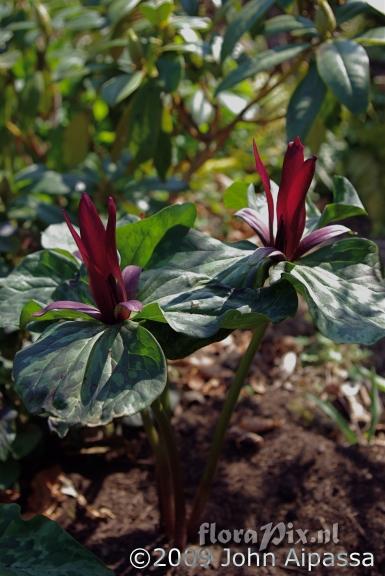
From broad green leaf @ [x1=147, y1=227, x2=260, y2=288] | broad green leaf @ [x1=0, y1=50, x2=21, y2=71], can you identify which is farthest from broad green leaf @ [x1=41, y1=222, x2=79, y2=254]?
broad green leaf @ [x1=0, y1=50, x2=21, y2=71]

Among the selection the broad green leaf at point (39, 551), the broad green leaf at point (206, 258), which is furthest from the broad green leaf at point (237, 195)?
the broad green leaf at point (39, 551)

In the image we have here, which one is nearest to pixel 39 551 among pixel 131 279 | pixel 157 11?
pixel 131 279

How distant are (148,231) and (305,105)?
2.30 ft

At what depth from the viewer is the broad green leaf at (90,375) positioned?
102 centimetres

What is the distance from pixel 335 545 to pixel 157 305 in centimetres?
85

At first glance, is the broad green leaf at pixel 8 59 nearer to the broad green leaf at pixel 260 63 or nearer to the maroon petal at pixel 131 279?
the broad green leaf at pixel 260 63

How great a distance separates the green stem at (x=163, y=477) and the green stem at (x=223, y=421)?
6 cm

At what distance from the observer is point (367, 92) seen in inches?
65.3

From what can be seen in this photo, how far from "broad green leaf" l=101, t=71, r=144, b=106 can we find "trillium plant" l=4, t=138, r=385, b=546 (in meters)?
0.71

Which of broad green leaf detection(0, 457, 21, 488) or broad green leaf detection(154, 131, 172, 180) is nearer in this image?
broad green leaf detection(0, 457, 21, 488)

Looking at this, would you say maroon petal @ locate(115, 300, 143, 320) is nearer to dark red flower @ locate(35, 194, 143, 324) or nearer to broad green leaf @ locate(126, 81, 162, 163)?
dark red flower @ locate(35, 194, 143, 324)

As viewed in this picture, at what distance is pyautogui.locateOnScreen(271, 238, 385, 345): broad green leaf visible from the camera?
1.06 meters

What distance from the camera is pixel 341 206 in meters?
1.28

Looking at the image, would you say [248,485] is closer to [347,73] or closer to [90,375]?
[90,375]
